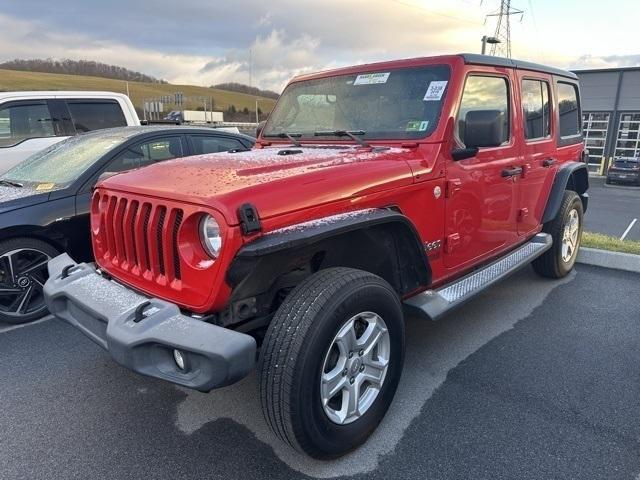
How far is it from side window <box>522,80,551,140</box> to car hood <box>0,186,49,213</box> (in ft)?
13.0

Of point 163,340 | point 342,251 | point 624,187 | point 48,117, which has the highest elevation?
point 48,117

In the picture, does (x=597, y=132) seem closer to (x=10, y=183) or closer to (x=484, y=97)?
(x=484, y=97)

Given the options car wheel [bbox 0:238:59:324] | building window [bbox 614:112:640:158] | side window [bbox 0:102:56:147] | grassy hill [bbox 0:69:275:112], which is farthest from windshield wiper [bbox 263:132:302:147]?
grassy hill [bbox 0:69:275:112]

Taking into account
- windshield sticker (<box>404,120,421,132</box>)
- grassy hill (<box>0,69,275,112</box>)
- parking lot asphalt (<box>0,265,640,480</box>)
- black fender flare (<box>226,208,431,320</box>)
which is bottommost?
parking lot asphalt (<box>0,265,640,480</box>)

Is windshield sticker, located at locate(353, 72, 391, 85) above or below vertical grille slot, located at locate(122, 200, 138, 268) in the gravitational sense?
above

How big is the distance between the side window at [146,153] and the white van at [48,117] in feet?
9.77

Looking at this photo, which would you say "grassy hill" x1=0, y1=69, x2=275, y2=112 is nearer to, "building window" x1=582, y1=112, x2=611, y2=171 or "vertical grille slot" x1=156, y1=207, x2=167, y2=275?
"building window" x1=582, y1=112, x2=611, y2=171

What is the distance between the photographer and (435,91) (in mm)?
3150

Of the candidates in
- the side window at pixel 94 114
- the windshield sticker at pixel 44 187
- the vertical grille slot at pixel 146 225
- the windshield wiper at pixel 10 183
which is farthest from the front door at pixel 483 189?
the side window at pixel 94 114

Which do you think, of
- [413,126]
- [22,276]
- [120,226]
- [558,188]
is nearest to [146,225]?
[120,226]

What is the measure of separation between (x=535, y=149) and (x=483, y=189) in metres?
1.05

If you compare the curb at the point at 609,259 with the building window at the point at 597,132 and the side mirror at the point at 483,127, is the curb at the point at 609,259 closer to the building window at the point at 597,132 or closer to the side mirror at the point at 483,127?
the side mirror at the point at 483,127

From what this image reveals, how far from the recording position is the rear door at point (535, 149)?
156 inches

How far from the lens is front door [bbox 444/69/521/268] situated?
10.4 ft
